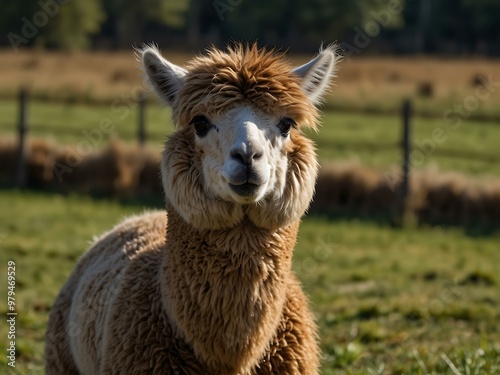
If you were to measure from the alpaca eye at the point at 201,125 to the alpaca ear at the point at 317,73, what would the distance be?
0.62m

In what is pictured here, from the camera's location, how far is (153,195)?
1688 cm

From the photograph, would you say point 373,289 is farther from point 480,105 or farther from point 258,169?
point 480,105

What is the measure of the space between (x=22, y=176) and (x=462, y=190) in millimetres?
8805

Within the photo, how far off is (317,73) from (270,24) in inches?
2202

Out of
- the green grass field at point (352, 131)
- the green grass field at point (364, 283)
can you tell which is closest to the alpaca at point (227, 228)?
the green grass field at point (364, 283)

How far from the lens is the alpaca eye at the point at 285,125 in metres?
4.64

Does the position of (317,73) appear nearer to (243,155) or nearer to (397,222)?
(243,155)

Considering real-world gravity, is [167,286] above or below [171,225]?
below

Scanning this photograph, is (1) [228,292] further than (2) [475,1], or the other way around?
(2) [475,1]

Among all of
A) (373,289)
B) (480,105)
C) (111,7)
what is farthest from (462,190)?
(111,7)

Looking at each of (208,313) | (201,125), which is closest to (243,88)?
(201,125)

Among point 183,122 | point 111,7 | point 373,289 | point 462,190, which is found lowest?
point 373,289

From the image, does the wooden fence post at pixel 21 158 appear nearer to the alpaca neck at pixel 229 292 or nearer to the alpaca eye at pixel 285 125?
the alpaca neck at pixel 229 292

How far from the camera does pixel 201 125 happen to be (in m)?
4.64
